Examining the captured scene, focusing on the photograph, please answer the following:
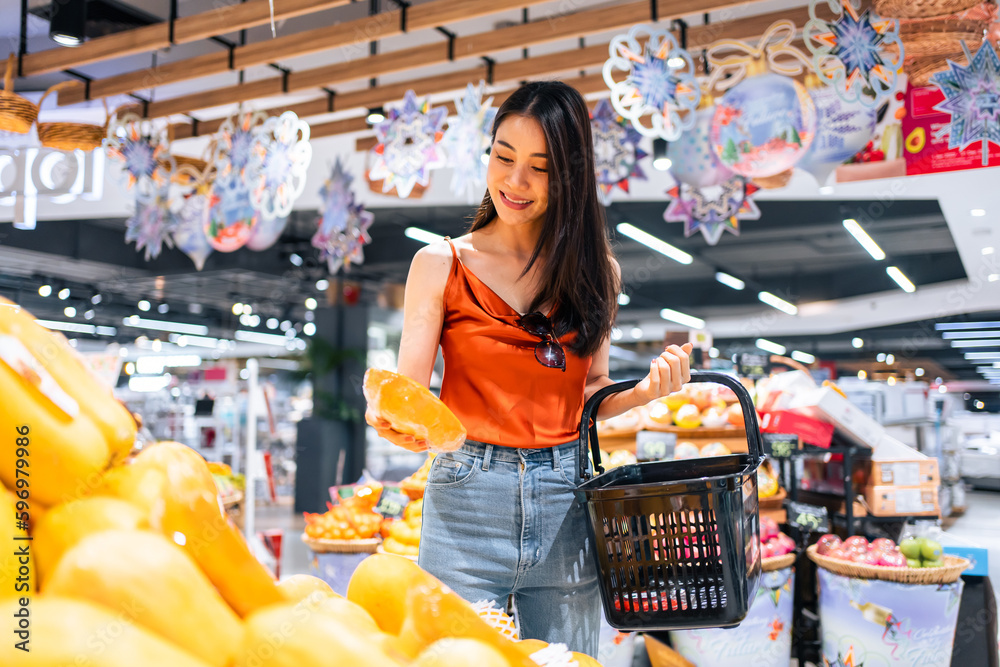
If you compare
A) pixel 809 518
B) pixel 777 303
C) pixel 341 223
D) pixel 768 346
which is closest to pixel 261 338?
pixel 768 346

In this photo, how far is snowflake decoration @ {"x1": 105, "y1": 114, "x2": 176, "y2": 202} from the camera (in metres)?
4.57

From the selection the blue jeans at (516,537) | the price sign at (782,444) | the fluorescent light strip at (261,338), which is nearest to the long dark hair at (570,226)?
the blue jeans at (516,537)

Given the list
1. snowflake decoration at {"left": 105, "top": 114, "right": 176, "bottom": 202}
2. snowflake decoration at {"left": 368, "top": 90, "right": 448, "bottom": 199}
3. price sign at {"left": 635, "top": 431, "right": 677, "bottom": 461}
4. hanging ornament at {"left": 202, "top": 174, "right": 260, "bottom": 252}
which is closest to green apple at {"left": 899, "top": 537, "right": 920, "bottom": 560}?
price sign at {"left": 635, "top": 431, "right": 677, "bottom": 461}

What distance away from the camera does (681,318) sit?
14.9 metres

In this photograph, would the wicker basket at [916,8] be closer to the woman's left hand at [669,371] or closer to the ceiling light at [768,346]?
the woman's left hand at [669,371]

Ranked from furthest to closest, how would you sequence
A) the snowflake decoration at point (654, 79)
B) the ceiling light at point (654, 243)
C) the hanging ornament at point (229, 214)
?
the ceiling light at point (654, 243)
the hanging ornament at point (229, 214)
the snowflake decoration at point (654, 79)

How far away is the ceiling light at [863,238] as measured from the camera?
917 centimetres

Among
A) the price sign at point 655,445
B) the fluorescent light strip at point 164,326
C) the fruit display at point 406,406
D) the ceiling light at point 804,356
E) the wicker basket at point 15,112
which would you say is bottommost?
the price sign at point 655,445

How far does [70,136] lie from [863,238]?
909cm

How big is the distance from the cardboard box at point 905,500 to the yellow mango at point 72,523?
4023mm

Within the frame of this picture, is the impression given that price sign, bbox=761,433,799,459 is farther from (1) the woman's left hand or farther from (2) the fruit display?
(2) the fruit display

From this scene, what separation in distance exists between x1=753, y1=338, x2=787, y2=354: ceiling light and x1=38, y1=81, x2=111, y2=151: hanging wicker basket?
1206cm

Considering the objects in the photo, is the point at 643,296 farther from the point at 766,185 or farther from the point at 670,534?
the point at 670,534

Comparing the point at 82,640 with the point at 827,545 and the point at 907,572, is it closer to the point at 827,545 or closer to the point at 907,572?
the point at 907,572
